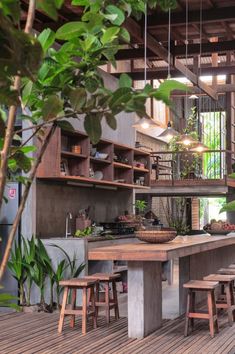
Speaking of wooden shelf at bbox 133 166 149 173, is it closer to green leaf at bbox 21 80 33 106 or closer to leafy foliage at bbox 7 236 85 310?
leafy foliage at bbox 7 236 85 310

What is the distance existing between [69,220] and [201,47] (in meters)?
4.64

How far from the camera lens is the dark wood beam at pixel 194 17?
8.91 metres

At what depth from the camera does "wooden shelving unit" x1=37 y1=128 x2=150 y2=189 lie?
7355 millimetres

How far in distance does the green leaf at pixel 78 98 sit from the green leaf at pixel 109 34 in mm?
131

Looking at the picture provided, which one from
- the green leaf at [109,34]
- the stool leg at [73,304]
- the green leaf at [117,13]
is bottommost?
the stool leg at [73,304]

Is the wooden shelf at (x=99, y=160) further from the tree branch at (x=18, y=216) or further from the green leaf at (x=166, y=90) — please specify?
the green leaf at (x=166, y=90)

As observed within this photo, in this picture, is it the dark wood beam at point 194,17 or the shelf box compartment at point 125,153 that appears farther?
the shelf box compartment at point 125,153

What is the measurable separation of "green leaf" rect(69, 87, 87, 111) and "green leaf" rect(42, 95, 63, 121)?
35 mm

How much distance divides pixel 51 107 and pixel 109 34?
204 mm

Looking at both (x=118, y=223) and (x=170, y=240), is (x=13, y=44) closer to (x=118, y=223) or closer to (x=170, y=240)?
(x=170, y=240)

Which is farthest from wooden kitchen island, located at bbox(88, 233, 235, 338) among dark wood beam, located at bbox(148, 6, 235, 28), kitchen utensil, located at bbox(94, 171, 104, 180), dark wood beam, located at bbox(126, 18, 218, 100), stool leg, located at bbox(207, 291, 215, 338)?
dark wood beam, located at bbox(148, 6, 235, 28)

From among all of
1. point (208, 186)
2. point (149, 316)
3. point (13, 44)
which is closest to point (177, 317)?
point (149, 316)

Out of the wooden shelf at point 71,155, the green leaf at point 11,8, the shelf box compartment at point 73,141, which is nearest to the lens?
the green leaf at point 11,8

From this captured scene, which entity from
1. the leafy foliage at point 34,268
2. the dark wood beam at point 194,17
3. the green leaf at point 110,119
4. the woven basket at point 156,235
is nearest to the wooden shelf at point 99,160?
the leafy foliage at point 34,268
